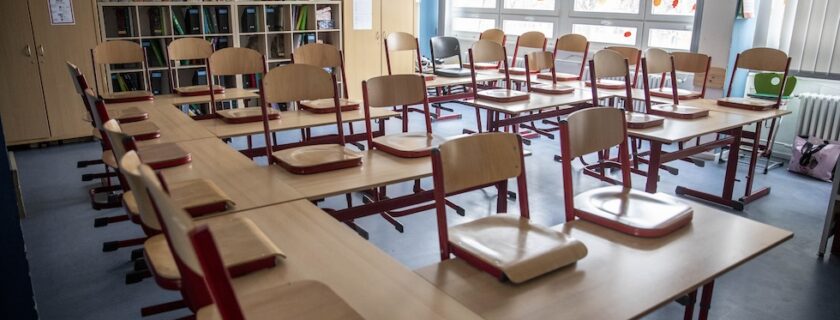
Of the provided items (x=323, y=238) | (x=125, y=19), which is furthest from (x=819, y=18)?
(x=125, y=19)

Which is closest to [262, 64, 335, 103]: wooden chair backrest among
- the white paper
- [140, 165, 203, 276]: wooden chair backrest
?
[140, 165, 203, 276]: wooden chair backrest

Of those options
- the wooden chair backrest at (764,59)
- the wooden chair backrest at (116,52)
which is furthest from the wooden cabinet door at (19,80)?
the wooden chair backrest at (764,59)

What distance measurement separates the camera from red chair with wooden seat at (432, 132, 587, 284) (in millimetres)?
1656

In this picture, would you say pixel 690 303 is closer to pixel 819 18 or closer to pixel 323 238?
pixel 323 238

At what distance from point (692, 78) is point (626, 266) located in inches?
180

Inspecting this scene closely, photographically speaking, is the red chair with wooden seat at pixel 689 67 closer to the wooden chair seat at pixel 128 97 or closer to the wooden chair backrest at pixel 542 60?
the wooden chair backrest at pixel 542 60

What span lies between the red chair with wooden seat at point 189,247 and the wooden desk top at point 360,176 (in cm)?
50

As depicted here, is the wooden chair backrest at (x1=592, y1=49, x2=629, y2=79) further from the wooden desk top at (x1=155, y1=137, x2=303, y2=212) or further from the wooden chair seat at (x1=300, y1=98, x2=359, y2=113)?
the wooden desk top at (x1=155, y1=137, x2=303, y2=212)

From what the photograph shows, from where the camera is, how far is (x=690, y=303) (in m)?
2.10

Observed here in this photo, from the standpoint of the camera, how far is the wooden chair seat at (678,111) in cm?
384

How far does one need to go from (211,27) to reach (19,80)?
1693 millimetres

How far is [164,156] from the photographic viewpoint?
2.55 meters

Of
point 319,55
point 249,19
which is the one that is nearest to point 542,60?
point 319,55

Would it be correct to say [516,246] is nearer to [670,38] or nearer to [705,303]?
[705,303]
